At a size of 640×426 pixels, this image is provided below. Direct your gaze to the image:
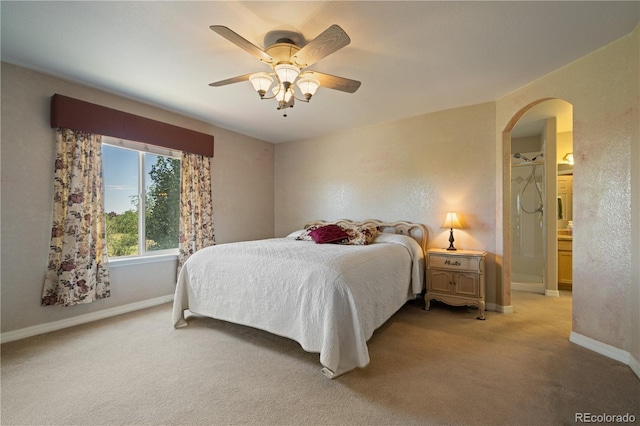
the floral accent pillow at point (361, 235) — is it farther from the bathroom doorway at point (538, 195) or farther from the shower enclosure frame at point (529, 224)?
the shower enclosure frame at point (529, 224)

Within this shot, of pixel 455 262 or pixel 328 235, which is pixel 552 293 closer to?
pixel 455 262

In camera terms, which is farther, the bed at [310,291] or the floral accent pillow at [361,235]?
the floral accent pillow at [361,235]

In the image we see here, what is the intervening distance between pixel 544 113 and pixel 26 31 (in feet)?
18.5

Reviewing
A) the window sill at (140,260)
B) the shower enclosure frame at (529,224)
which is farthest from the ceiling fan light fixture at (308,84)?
the shower enclosure frame at (529,224)

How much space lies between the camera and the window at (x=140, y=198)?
337 centimetres

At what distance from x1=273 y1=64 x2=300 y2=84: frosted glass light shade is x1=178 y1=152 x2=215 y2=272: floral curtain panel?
2378 millimetres

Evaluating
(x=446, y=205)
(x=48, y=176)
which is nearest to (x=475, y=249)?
(x=446, y=205)

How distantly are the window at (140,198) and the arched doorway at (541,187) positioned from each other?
4279 millimetres

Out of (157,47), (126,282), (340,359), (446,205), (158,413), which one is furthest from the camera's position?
(446,205)

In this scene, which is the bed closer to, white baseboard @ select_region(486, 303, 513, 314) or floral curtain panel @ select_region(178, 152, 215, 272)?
white baseboard @ select_region(486, 303, 513, 314)

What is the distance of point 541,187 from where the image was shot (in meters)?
4.49

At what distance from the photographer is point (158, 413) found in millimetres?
1637

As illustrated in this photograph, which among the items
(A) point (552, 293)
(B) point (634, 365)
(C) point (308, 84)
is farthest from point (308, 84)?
(A) point (552, 293)

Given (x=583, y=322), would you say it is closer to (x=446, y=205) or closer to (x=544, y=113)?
(x=446, y=205)
